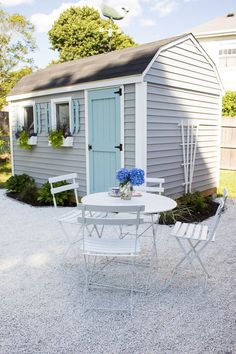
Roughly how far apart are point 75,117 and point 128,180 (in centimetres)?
334

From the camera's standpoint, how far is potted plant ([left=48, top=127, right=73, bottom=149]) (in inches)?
253

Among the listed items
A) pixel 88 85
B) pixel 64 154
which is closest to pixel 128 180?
pixel 88 85

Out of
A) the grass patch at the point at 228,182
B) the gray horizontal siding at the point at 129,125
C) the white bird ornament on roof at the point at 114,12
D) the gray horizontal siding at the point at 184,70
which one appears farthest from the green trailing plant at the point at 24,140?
the grass patch at the point at 228,182

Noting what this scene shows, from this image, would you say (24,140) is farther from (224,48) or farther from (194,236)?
(224,48)

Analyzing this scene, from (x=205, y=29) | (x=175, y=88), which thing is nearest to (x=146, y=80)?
(x=175, y=88)

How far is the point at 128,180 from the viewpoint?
10.8ft

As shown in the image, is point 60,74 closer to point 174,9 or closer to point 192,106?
point 192,106

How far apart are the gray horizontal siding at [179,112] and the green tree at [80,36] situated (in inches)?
534

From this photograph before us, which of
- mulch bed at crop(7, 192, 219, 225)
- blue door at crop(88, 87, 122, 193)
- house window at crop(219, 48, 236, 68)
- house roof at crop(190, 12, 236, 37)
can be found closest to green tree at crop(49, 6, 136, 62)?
house roof at crop(190, 12, 236, 37)

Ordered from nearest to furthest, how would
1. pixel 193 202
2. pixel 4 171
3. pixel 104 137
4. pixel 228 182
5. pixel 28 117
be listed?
pixel 104 137 → pixel 193 202 → pixel 28 117 → pixel 228 182 → pixel 4 171

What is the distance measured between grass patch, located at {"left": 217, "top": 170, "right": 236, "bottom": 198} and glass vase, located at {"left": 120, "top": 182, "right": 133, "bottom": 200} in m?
4.53

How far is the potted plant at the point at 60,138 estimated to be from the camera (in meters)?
6.44

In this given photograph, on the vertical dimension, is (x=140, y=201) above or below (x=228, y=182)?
above

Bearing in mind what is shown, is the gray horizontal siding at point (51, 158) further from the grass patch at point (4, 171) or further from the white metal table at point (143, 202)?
the white metal table at point (143, 202)
